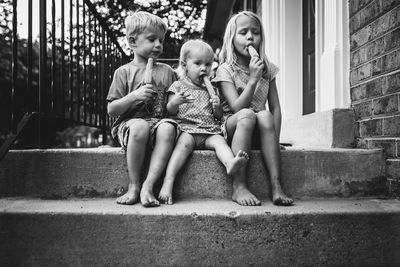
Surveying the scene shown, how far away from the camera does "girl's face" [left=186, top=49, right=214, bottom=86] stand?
1968 millimetres

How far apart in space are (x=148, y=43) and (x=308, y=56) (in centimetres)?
192

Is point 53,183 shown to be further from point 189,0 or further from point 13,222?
point 189,0

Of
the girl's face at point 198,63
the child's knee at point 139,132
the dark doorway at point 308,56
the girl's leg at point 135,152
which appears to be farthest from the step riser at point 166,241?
the dark doorway at point 308,56

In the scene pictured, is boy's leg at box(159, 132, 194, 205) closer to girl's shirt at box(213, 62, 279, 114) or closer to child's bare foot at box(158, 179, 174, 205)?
child's bare foot at box(158, 179, 174, 205)

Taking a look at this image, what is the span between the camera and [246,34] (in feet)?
6.81

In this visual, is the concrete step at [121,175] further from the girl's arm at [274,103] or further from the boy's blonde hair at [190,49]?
the boy's blonde hair at [190,49]

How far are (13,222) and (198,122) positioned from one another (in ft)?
3.32

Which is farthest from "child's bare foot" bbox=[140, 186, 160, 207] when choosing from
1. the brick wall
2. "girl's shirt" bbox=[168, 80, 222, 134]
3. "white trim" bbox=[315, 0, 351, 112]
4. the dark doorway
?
the dark doorway

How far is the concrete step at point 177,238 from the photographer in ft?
4.61

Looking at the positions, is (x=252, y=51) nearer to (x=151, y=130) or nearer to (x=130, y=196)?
(x=151, y=130)

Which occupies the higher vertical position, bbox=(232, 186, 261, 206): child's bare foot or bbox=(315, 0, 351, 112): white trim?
bbox=(315, 0, 351, 112): white trim

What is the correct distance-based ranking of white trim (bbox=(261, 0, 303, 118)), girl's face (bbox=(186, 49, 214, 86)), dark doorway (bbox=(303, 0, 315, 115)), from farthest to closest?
1. white trim (bbox=(261, 0, 303, 118))
2. dark doorway (bbox=(303, 0, 315, 115))
3. girl's face (bbox=(186, 49, 214, 86))

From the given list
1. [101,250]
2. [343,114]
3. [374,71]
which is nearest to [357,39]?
[374,71]

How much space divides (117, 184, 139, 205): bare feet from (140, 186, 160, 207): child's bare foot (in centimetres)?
4
